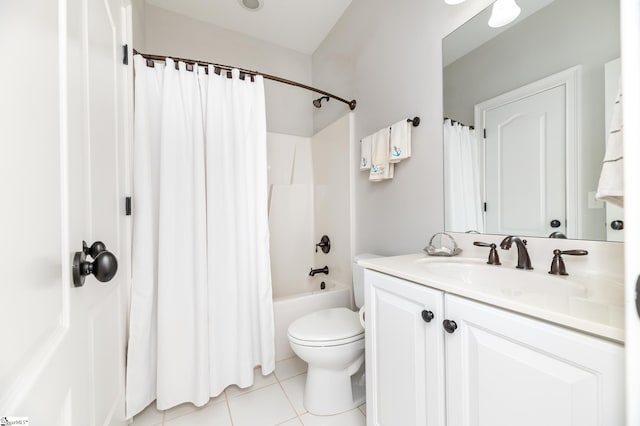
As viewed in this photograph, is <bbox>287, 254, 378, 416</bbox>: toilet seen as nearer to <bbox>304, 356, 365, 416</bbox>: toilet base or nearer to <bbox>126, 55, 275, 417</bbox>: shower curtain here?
<bbox>304, 356, 365, 416</bbox>: toilet base

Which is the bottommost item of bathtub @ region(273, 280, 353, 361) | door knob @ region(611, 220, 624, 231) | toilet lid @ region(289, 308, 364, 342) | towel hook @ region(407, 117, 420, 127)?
bathtub @ region(273, 280, 353, 361)

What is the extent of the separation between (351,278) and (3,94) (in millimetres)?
1906

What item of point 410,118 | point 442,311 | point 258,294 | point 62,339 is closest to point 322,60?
point 410,118

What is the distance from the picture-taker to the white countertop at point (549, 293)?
49 cm

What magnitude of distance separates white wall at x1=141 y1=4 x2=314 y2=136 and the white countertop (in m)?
A: 2.02

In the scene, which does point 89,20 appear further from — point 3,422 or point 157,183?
point 3,422

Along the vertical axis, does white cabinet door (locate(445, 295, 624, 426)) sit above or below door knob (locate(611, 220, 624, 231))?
below

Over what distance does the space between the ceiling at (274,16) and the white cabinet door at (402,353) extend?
2.23 meters

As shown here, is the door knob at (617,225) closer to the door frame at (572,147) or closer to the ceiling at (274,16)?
the door frame at (572,147)

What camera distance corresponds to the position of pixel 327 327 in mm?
1358

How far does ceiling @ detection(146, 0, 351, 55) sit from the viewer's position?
1.98 m

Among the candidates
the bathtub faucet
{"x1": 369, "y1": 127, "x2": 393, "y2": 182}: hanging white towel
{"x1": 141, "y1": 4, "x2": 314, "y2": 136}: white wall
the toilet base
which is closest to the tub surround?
{"x1": 369, "y1": 127, "x2": 393, "y2": 182}: hanging white towel

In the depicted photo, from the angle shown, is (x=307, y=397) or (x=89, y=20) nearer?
(x=89, y=20)

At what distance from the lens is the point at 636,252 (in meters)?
0.38
